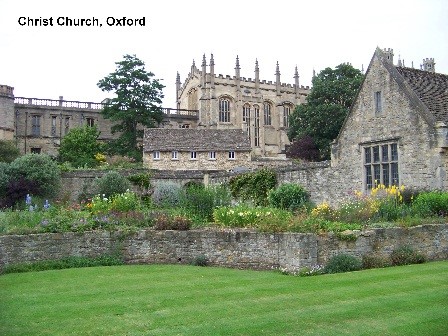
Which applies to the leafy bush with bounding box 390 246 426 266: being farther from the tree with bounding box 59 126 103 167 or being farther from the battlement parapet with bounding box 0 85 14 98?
the battlement parapet with bounding box 0 85 14 98

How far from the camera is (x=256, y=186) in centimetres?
2866

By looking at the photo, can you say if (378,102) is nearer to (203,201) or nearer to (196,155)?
(203,201)

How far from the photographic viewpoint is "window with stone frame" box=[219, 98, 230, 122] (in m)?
73.6

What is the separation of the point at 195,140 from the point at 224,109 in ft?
98.0

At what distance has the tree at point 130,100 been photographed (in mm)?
54156

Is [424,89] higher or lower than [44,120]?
lower

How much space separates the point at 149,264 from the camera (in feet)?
50.2

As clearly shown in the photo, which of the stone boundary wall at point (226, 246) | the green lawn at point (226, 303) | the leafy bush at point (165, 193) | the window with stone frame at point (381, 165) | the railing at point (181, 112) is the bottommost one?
the green lawn at point (226, 303)

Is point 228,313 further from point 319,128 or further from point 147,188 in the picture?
point 319,128

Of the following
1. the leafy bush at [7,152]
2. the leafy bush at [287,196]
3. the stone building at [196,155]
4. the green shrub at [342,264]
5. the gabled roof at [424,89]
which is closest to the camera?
the green shrub at [342,264]

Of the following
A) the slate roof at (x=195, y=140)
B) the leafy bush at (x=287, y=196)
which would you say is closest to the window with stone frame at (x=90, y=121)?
the slate roof at (x=195, y=140)

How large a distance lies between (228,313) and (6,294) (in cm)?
473

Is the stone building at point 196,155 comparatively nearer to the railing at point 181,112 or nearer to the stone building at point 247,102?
the railing at point 181,112

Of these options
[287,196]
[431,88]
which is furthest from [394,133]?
[287,196]
